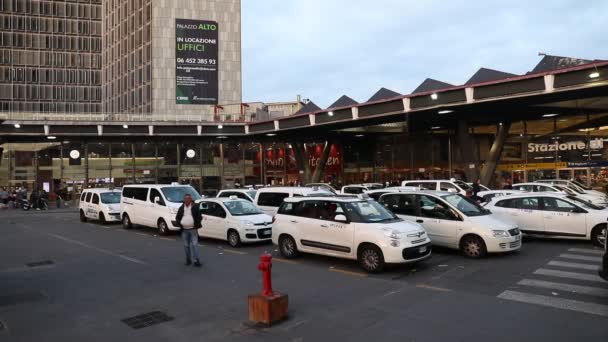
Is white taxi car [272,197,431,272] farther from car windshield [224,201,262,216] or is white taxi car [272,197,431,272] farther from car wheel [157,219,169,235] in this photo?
car wheel [157,219,169,235]

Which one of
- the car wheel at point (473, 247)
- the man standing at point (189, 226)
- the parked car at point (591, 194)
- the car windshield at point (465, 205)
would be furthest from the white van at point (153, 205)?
the parked car at point (591, 194)

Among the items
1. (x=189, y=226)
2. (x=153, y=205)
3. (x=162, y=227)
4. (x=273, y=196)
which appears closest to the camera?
(x=189, y=226)

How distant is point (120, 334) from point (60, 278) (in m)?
4.61

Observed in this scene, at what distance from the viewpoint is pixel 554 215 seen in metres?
13.6

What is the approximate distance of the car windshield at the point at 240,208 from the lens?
601 inches

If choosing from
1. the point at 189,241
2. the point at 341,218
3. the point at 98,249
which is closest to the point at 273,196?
the point at 98,249

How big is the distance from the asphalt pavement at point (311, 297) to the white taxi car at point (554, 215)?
49cm

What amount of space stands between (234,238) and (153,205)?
537 cm

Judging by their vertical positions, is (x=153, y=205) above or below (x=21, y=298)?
above

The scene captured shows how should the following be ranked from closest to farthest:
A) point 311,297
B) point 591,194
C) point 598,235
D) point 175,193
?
point 311,297
point 598,235
point 175,193
point 591,194

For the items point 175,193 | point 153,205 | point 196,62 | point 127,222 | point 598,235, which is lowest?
point 127,222

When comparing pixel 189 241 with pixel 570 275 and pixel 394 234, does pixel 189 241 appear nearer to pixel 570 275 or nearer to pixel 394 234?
pixel 394 234

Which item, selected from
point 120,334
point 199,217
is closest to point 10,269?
point 199,217

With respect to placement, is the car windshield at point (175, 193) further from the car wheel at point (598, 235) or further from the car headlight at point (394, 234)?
the car wheel at point (598, 235)
